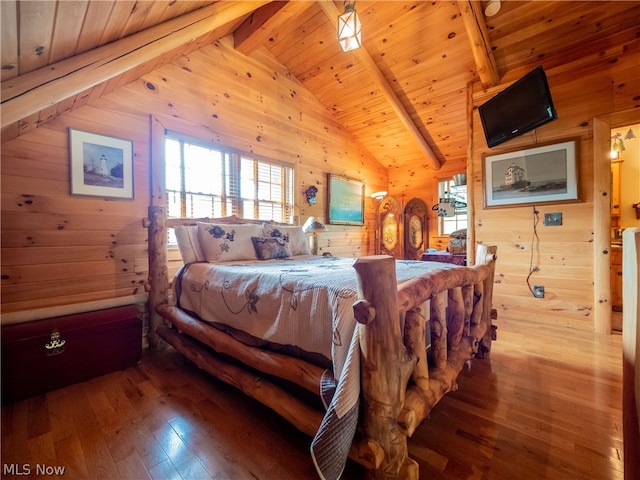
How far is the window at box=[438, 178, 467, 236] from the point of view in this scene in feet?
14.7

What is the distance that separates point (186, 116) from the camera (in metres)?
2.83

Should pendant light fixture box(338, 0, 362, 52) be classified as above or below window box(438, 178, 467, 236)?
above

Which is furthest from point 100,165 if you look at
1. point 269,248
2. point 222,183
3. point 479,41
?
point 479,41

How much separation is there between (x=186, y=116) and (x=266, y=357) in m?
2.65

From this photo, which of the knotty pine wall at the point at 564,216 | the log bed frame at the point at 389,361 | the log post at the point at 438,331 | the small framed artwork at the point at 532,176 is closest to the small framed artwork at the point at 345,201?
the knotty pine wall at the point at 564,216

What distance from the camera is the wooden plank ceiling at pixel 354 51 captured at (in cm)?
132

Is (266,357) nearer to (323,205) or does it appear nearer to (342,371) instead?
(342,371)

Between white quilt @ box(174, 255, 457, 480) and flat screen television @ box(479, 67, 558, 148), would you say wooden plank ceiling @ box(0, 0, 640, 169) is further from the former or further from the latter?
white quilt @ box(174, 255, 457, 480)

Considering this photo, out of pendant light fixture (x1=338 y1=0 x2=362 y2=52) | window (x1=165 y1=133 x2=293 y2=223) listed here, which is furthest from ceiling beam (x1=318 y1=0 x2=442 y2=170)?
window (x1=165 y1=133 x2=293 y2=223)

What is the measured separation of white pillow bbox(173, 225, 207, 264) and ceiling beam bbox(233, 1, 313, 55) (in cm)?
226

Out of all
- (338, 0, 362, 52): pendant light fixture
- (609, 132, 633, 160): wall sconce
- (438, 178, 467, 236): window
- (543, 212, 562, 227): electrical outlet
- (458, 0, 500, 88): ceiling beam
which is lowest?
(543, 212, 562, 227): electrical outlet

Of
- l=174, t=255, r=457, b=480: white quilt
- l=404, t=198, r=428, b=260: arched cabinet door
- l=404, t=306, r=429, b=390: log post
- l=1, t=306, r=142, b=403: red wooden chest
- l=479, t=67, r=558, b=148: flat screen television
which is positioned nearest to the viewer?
l=174, t=255, r=457, b=480: white quilt

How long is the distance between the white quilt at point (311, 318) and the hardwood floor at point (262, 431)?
401 millimetres

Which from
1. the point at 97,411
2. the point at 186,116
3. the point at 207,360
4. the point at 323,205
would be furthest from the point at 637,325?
the point at 323,205
